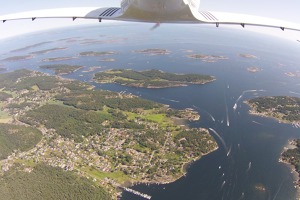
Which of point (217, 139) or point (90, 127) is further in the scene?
point (90, 127)

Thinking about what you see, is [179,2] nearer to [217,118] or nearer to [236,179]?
[236,179]

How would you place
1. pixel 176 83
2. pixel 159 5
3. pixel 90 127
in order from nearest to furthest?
pixel 159 5
pixel 90 127
pixel 176 83

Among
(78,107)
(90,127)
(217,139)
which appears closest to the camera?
(217,139)

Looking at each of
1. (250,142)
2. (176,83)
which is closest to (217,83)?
(176,83)

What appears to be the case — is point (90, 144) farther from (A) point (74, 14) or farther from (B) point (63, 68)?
(B) point (63, 68)

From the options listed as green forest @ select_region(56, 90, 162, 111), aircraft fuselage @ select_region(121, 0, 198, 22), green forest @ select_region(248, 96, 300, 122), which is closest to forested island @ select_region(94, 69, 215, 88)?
green forest @ select_region(56, 90, 162, 111)

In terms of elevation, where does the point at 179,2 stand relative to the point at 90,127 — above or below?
above

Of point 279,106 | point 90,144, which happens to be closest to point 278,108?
point 279,106
